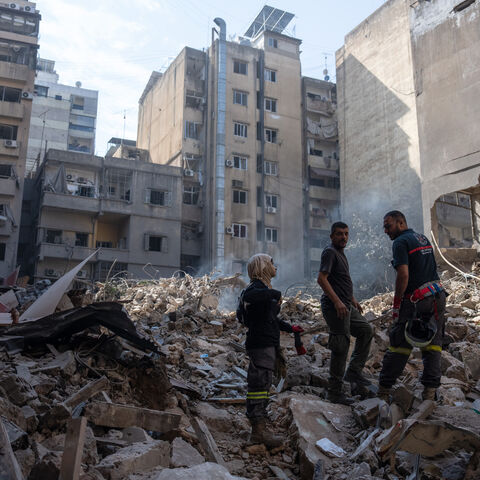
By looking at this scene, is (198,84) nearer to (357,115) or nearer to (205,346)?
(357,115)

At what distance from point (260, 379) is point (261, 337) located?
14.0 inches

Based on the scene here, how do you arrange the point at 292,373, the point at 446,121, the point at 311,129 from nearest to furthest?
1. the point at 292,373
2. the point at 446,121
3. the point at 311,129

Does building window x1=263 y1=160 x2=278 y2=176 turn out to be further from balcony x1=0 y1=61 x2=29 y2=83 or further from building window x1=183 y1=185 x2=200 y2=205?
balcony x1=0 y1=61 x2=29 y2=83

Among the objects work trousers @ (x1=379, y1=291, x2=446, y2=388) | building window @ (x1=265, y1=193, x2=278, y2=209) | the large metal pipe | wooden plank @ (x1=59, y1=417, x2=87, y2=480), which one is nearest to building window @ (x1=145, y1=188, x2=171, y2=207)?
the large metal pipe

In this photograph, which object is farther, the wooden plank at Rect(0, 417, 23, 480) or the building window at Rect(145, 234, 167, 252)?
the building window at Rect(145, 234, 167, 252)

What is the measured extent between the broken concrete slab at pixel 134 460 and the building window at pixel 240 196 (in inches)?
1158

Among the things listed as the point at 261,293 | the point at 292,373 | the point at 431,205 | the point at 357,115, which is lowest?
the point at 292,373

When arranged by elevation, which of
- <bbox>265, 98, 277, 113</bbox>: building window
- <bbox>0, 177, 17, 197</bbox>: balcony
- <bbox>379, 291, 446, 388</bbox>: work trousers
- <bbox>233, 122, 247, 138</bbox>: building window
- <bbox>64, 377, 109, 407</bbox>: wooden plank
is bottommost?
<bbox>64, 377, 109, 407</bbox>: wooden plank

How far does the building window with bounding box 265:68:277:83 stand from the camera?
35.2 metres

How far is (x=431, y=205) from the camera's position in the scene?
14812 millimetres

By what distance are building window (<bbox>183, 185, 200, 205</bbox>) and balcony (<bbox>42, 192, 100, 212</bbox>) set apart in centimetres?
618

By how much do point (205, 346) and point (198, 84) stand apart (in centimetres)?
2982

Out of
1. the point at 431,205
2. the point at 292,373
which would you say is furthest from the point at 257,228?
the point at 292,373

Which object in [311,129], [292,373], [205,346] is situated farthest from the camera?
[311,129]
